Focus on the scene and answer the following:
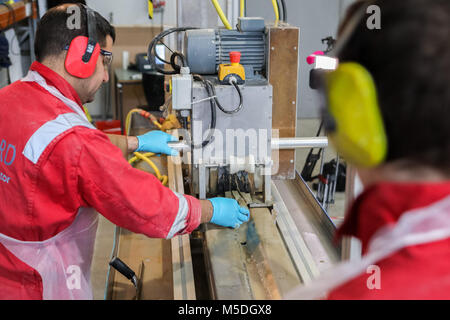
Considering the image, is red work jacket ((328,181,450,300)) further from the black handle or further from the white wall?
the white wall

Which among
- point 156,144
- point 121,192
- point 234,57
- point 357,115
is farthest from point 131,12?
point 357,115

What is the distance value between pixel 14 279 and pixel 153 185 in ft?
1.55

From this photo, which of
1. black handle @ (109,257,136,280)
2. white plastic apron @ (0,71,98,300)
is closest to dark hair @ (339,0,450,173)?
white plastic apron @ (0,71,98,300)

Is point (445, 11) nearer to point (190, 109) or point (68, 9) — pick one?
point (190, 109)

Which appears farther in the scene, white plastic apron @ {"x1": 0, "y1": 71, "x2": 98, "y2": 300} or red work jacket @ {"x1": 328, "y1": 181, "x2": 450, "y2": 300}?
white plastic apron @ {"x1": 0, "y1": 71, "x2": 98, "y2": 300}

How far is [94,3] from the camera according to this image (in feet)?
16.8

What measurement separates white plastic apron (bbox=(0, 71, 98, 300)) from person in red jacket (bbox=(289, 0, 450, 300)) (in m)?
0.82

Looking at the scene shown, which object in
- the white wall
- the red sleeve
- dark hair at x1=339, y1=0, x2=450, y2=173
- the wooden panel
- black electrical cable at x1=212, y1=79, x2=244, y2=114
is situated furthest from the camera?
the white wall

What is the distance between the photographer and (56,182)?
47.0 inches

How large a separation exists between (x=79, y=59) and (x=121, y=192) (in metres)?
0.41

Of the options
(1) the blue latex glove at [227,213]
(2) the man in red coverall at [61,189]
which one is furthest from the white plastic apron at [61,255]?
(1) the blue latex glove at [227,213]

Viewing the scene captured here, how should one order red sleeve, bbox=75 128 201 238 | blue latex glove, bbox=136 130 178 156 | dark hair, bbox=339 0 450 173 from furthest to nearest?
1. blue latex glove, bbox=136 130 178 156
2. red sleeve, bbox=75 128 201 238
3. dark hair, bbox=339 0 450 173

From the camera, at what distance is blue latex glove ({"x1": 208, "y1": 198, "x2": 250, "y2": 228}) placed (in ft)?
4.46

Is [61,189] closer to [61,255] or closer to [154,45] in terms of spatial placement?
[61,255]
